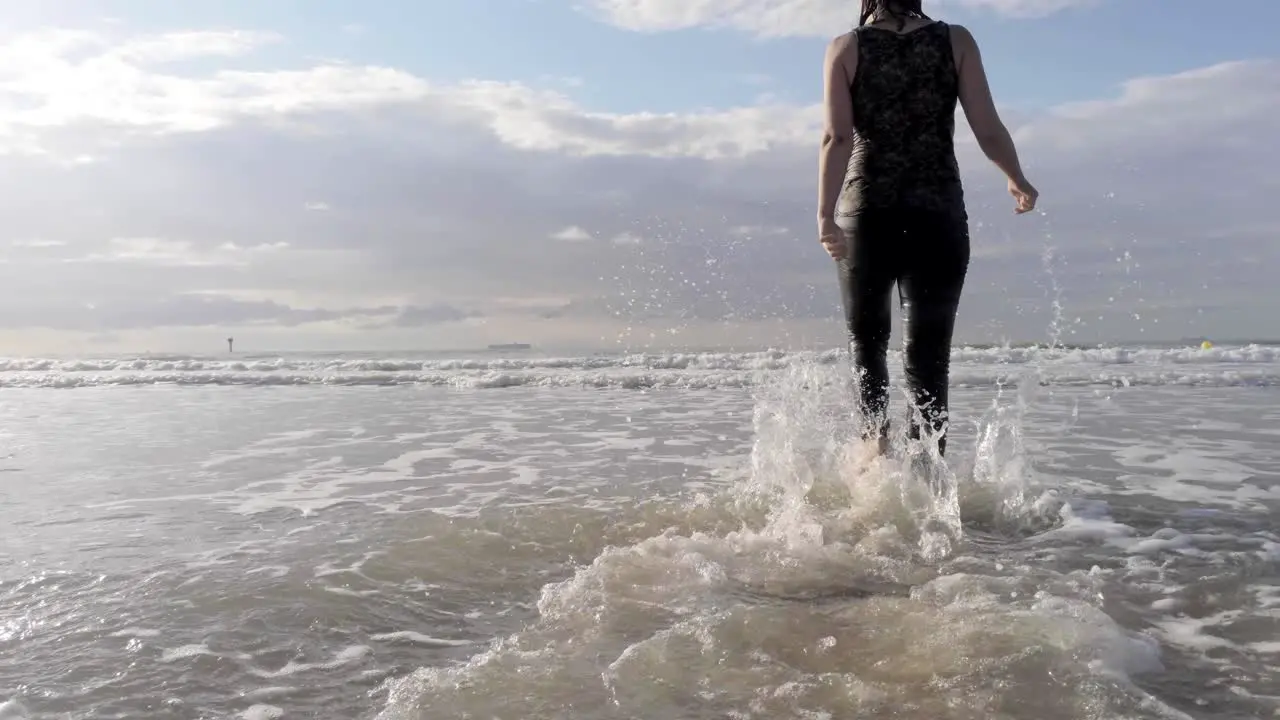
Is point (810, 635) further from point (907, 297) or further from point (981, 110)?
point (981, 110)

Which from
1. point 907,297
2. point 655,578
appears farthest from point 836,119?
point 655,578

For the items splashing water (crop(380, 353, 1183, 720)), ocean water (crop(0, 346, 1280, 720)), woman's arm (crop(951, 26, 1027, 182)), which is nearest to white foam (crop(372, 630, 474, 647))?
ocean water (crop(0, 346, 1280, 720))

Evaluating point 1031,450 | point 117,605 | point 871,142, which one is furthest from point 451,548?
point 1031,450

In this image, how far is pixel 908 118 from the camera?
375 centimetres

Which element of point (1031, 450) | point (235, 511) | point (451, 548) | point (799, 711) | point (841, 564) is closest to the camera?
point (799, 711)

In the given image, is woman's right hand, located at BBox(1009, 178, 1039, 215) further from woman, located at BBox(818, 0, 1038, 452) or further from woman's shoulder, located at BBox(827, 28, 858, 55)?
woman's shoulder, located at BBox(827, 28, 858, 55)

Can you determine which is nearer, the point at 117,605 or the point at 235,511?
the point at 117,605

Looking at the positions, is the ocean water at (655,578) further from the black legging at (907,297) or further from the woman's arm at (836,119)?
the woman's arm at (836,119)

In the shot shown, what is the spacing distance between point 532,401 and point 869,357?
24.1ft

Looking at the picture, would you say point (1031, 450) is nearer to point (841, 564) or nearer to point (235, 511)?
point (841, 564)

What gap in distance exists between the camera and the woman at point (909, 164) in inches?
147

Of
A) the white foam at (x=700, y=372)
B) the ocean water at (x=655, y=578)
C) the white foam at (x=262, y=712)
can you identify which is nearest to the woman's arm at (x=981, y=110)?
the ocean water at (x=655, y=578)

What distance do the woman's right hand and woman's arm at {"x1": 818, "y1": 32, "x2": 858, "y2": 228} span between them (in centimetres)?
84

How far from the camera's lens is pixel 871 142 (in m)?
3.81
